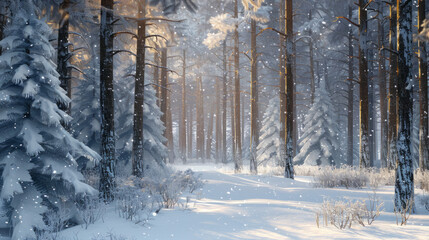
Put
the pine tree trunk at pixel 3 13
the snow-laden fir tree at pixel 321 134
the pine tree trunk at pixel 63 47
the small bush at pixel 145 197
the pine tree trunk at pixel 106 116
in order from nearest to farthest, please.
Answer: the small bush at pixel 145 197 → the pine tree trunk at pixel 106 116 → the pine tree trunk at pixel 3 13 → the pine tree trunk at pixel 63 47 → the snow-laden fir tree at pixel 321 134

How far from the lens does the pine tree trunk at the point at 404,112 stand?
26.8ft

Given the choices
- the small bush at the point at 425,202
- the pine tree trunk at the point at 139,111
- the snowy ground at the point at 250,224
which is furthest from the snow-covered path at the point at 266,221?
the pine tree trunk at the point at 139,111

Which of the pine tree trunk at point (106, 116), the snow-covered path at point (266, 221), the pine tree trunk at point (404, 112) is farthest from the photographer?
the pine tree trunk at point (106, 116)

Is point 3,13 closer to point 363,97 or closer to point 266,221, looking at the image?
point 266,221

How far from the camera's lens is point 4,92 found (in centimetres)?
674

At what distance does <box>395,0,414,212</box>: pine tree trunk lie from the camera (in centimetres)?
816

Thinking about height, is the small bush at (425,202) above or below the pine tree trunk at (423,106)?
below

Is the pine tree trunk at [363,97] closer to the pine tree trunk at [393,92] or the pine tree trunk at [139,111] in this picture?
the pine tree trunk at [393,92]

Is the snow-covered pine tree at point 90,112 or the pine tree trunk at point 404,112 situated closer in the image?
the pine tree trunk at point 404,112

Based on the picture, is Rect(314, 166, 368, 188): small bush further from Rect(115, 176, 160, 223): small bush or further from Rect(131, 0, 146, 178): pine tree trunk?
Rect(131, 0, 146, 178): pine tree trunk

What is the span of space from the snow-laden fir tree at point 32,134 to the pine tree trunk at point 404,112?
23.4 feet

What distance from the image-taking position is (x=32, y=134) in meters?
6.68

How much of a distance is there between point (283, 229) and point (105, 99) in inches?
238

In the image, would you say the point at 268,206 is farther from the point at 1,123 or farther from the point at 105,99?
the point at 1,123
